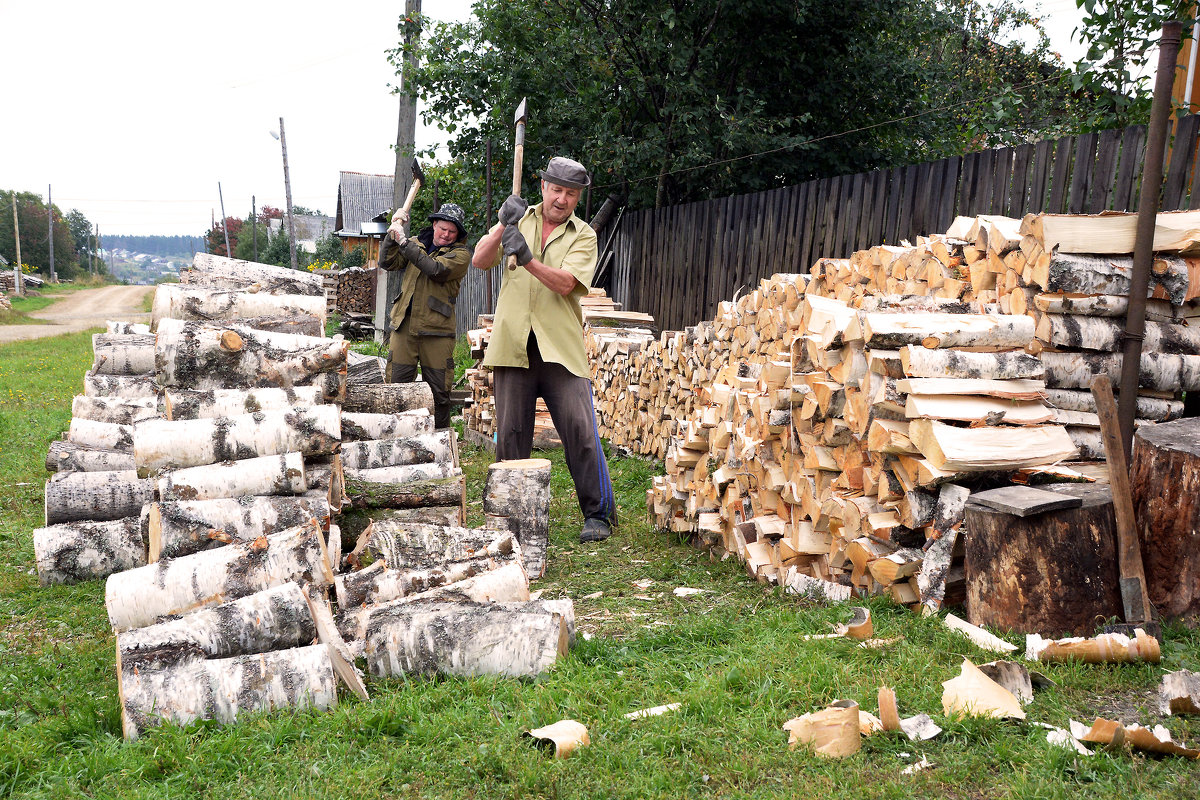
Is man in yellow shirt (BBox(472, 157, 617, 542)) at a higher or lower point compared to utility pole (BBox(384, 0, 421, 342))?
lower

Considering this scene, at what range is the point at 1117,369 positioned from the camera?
3.64 meters

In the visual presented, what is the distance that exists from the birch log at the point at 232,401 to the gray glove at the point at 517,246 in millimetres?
1205

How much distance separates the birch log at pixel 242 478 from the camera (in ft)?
12.1

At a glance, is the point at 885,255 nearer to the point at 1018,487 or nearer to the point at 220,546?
the point at 1018,487

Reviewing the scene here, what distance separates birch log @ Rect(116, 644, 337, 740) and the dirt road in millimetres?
20536

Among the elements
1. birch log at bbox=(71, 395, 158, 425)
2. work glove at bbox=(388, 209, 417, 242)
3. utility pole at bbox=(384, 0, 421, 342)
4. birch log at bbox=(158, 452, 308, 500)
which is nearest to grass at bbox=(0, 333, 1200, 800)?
birch log at bbox=(158, 452, 308, 500)

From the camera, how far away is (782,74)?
10.3 meters

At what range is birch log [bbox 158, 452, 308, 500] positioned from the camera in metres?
3.68

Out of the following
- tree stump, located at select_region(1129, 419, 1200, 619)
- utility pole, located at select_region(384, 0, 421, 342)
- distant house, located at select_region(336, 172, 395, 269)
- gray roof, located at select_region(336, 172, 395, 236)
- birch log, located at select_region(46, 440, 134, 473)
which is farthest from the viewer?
gray roof, located at select_region(336, 172, 395, 236)

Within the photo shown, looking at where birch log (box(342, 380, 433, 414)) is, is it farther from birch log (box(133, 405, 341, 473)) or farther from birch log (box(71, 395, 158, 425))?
birch log (box(133, 405, 341, 473))

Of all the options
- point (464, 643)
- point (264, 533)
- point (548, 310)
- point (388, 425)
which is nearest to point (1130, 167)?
point (548, 310)

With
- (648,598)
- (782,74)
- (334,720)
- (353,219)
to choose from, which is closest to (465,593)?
(334,720)

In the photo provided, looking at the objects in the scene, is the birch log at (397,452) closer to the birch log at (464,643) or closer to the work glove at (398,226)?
the work glove at (398,226)

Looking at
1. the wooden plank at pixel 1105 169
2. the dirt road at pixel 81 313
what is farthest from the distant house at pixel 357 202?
the wooden plank at pixel 1105 169
